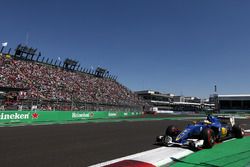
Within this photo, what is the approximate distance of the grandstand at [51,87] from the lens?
24156mm

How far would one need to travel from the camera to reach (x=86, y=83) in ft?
160

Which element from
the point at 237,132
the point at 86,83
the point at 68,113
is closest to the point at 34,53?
the point at 86,83

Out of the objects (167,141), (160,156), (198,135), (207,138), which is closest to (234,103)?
(198,135)

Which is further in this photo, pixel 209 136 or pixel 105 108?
pixel 105 108

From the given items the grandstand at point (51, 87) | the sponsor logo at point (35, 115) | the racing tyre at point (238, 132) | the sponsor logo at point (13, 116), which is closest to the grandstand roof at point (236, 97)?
the grandstand at point (51, 87)

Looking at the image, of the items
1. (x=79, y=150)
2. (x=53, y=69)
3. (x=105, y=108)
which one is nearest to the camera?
(x=79, y=150)

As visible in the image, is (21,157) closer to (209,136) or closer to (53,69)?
(209,136)

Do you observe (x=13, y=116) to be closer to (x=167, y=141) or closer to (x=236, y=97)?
(x=167, y=141)

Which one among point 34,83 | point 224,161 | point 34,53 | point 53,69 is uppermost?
point 34,53

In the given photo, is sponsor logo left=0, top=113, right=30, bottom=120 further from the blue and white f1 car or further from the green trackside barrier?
the blue and white f1 car

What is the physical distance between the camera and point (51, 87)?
36656 millimetres

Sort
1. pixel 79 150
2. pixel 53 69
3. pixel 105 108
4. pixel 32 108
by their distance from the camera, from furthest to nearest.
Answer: pixel 53 69
pixel 105 108
pixel 32 108
pixel 79 150

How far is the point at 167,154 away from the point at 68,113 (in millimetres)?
19371

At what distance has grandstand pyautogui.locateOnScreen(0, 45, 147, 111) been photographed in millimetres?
24156
